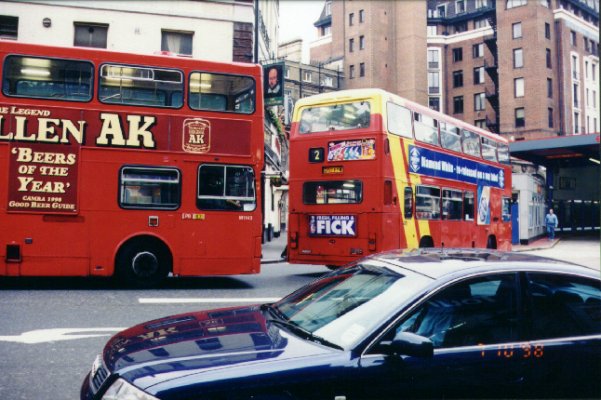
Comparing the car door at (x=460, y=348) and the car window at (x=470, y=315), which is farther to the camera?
the car window at (x=470, y=315)

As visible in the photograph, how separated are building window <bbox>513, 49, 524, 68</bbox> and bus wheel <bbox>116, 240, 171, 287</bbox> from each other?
48887 mm

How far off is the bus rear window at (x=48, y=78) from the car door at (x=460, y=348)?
875 cm

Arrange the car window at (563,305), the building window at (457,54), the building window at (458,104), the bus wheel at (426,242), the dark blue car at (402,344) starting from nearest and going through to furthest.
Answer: the dark blue car at (402,344)
the car window at (563,305)
the bus wheel at (426,242)
the building window at (457,54)
the building window at (458,104)

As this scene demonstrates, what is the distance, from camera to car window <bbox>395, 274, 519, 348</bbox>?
3.29 m

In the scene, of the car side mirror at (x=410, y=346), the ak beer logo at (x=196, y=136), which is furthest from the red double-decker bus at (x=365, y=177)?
the car side mirror at (x=410, y=346)

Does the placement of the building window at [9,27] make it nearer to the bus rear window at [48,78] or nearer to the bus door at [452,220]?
the bus rear window at [48,78]

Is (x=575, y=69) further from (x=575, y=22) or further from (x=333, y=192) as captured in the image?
A: (x=333, y=192)

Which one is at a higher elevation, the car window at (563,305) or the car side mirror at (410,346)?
the car window at (563,305)

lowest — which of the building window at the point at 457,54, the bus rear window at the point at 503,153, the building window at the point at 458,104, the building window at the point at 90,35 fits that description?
the bus rear window at the point at 503,153

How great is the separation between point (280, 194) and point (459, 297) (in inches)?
1281

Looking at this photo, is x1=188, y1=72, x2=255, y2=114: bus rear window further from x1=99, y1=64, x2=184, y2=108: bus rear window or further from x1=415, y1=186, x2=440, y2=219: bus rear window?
x1=415, y1=186, x2=440, y2=219: bus rear window

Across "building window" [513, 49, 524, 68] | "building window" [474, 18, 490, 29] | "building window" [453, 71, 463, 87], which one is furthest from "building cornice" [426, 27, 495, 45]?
"building window" [513, 49, 524, 68]

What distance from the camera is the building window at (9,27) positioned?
58.7 ft

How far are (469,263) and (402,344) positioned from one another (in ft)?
2.86
